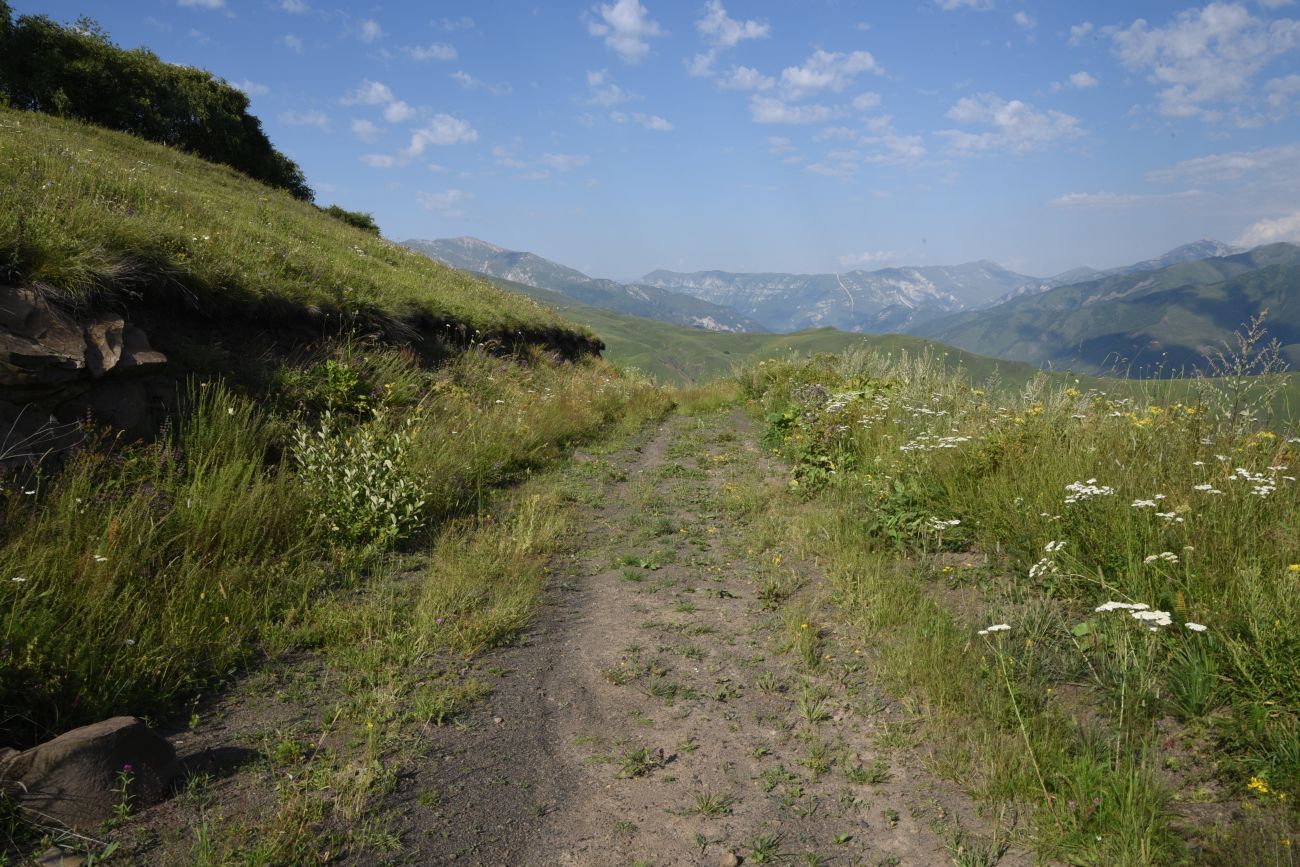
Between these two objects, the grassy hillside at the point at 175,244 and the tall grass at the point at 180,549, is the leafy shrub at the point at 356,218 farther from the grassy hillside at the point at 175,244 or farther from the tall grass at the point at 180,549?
the tall grass at the point at 180,549

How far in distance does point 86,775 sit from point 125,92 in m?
21.6

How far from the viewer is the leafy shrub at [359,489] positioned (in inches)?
232

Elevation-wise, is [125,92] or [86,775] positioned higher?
[125,92]

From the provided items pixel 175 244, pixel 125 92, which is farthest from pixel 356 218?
pixel 175 244

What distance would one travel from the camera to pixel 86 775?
8.77ft

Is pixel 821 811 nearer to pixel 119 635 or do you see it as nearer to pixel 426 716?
pixel 426 716

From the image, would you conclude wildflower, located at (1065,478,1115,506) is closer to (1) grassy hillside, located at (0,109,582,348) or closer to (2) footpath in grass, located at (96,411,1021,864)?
(2) footpath in grass, located at (96,411,1021,864)

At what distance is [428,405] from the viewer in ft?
31.5

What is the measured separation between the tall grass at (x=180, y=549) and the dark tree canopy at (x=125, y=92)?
1407cm

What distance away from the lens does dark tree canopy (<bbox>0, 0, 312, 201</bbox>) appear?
15.6m

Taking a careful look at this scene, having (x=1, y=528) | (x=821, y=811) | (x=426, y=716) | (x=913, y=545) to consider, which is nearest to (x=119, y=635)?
(x=1, y=528)

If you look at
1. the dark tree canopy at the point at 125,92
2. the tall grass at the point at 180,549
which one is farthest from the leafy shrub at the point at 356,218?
the tall grass at the point at 180,549

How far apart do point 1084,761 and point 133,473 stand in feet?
20.8

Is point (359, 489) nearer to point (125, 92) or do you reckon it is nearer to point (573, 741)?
point (573, 741)
